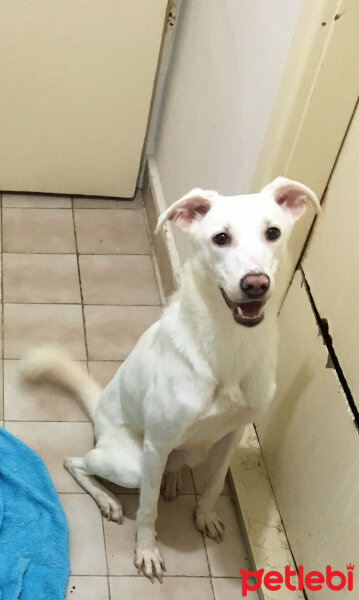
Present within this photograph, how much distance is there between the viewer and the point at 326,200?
1666 mm

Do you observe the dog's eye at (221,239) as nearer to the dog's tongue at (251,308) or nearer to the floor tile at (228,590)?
the dog's tongue at (251,308)

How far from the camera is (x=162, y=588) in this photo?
1.72m

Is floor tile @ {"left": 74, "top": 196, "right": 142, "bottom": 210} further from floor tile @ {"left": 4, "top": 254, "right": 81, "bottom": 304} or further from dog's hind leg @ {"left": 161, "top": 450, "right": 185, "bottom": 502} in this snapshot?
dog's hind leg @ {"left": 161, "top": 450, "right": 185, "bottom": 502}

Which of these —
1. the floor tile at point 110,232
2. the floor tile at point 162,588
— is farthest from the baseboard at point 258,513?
the floor tile at point 110,232

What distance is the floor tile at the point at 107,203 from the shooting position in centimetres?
288

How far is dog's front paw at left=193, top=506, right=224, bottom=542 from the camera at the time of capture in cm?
183

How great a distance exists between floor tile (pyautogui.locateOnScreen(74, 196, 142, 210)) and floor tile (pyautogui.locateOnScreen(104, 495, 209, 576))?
1.40m

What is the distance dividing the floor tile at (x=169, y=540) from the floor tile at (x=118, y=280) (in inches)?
32.1

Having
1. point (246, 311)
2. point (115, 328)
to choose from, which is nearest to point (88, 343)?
point (115, 328)

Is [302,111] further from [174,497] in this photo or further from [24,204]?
[24,204]

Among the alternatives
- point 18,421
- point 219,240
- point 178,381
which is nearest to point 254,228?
point 219,240

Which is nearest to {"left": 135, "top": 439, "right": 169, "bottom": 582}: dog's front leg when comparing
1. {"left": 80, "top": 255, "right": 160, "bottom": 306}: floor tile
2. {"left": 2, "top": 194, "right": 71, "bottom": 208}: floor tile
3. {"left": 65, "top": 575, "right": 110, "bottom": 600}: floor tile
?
{"left": 65, "top": 575, "right": 110, "bottom": 600}: floor tile

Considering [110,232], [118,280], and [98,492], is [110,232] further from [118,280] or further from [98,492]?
[98,492]

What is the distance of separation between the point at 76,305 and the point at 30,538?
915 millimetres
